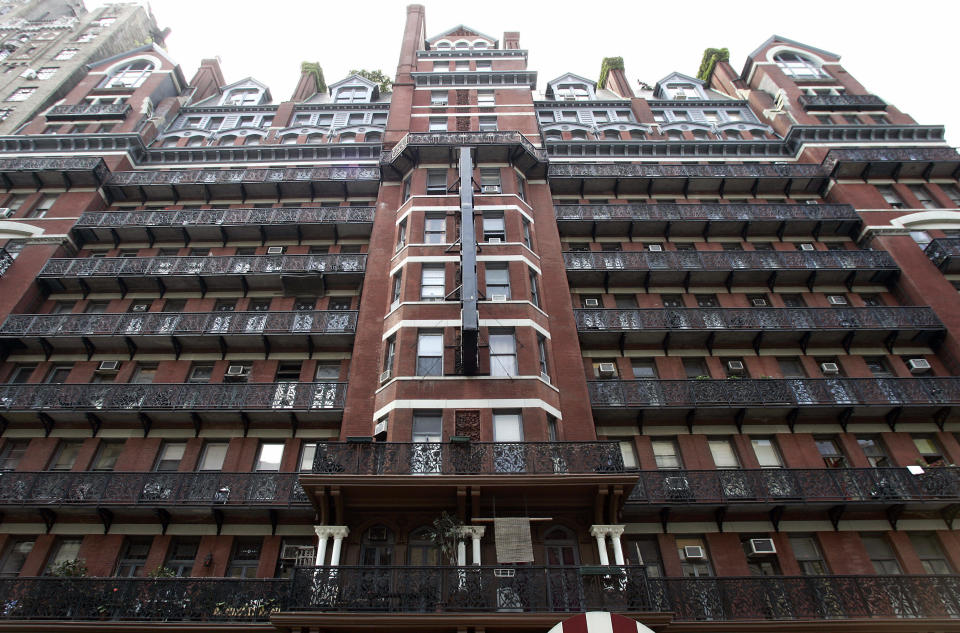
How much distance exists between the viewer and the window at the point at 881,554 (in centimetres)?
1828

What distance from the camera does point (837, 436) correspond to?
21281 mm

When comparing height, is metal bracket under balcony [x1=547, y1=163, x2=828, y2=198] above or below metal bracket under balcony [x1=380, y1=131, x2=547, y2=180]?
above

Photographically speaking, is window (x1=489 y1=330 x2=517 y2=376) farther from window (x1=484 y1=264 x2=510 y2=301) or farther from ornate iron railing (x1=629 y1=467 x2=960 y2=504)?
ornate iron railing (x1=629 y1=467 x2=960 y2=504)

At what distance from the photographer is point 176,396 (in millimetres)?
21328

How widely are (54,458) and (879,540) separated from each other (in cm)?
2820

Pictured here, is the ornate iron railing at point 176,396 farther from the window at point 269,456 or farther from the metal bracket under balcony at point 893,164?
the metal bracket under balcony at point 893,164

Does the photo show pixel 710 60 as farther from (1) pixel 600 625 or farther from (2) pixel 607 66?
(1) pixel 600 625

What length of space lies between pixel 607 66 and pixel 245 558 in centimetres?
4072

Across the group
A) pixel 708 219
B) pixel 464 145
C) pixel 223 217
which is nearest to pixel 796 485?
pixel 708 219

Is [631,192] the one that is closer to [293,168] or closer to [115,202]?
[293,168]

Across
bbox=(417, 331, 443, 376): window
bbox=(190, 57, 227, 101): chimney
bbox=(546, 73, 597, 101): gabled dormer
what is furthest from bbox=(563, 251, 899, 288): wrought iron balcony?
bbox=(190, 57, 227, 101): chimney

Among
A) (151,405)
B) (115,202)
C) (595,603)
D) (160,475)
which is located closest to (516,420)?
(595,603)

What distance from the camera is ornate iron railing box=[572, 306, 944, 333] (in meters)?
23.4

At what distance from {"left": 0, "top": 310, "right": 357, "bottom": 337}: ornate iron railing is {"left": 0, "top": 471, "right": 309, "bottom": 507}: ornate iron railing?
6042 mm
